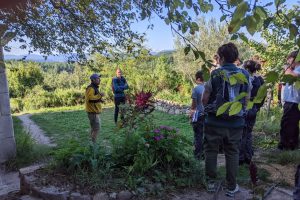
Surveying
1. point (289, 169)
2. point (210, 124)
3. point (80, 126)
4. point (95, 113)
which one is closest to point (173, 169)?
point (210, 124)

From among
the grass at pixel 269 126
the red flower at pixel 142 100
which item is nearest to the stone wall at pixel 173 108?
the grass at pixel 269 126

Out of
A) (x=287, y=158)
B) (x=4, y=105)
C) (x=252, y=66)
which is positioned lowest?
(x=287, y=158)

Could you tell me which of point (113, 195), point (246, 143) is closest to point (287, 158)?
point (246, 143)

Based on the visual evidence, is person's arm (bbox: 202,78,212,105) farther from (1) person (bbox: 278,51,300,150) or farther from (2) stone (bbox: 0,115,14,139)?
(2) stone (bbox: 0,115,14,139)

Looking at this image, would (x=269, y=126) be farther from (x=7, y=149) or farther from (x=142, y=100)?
(x=7, y=149)

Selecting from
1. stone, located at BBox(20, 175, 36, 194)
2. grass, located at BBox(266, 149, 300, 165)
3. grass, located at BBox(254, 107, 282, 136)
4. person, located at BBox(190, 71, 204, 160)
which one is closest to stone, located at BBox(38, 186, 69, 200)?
stone, located at BBox(20, 175, 36, 194)

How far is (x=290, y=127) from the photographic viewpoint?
19.9 ft

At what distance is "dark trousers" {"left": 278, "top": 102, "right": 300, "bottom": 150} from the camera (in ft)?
19.5

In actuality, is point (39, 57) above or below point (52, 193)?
above

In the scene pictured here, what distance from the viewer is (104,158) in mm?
4352

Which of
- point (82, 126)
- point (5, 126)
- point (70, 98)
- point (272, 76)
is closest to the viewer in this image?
point (272, 76)

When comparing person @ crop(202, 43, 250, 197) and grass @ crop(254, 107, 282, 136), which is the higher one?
person @ crop(202, 43, 250, 197)

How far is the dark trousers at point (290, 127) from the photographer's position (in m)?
5.95

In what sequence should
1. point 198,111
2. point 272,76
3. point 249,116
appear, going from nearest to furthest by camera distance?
point 272,76
point 249,116
point 198,111
